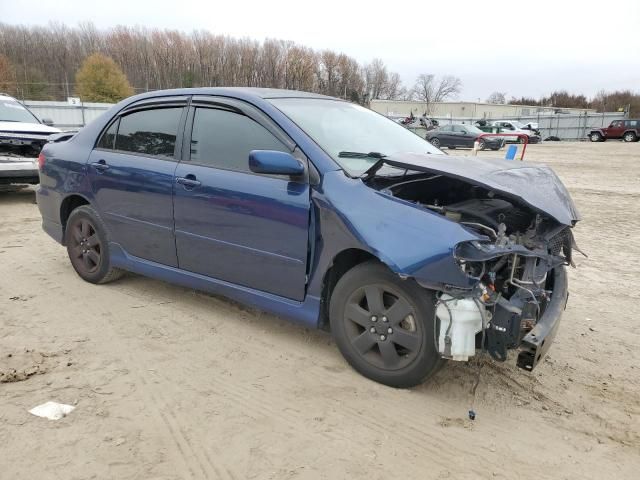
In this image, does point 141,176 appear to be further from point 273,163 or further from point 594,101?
point 594,101

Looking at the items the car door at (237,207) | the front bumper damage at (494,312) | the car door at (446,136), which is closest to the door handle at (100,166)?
the car door at (237,207)

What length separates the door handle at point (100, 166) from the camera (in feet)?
14.4

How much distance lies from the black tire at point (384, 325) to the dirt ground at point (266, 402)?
0.46ft

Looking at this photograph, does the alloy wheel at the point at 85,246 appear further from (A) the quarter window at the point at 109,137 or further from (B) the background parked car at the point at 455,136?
(B) the background parked car at the point at 455,136

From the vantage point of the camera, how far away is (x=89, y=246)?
15.4 feet

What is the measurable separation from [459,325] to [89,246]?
139 inches

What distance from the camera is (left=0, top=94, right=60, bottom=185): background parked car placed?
8.29 metres

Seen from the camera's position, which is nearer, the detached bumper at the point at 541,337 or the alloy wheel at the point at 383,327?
the detached bumper at the point at 541,337

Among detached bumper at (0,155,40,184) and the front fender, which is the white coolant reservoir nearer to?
the front fender

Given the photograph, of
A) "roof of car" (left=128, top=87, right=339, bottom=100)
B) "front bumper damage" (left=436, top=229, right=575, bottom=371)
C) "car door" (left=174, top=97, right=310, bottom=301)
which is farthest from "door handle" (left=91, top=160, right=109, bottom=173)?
"front bumper damage" (left=436, top=229, right=575, bottom=371)

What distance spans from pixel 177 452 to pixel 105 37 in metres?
91.6

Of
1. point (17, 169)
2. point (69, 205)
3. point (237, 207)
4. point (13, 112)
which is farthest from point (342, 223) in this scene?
point (13, 112)

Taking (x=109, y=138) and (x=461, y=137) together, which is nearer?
(x=109, y=138)

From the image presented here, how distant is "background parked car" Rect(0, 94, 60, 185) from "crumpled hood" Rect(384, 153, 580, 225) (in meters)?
7.49
